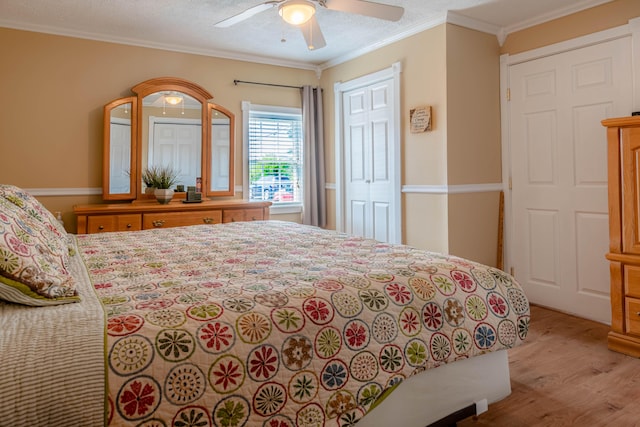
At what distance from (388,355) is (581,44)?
Result: 318 centimetres

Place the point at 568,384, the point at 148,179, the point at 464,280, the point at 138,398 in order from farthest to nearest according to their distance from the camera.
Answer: the point at 148,179
the point at 568,384
the point at 464,280
the point at 138,398

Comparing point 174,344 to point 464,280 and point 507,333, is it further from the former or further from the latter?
point 507,333

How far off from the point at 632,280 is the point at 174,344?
2.78 metres

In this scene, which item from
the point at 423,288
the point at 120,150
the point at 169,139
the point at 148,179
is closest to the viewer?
the point at 423,288

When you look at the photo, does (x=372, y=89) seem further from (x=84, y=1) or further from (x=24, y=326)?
(x=24, y=326)

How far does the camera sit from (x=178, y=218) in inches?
152

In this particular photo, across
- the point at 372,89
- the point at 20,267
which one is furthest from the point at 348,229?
the point at 20,267

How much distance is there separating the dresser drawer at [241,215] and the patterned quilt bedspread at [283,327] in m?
2.13

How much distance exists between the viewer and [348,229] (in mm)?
4859

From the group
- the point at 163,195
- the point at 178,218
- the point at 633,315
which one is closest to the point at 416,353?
the point at 633,315

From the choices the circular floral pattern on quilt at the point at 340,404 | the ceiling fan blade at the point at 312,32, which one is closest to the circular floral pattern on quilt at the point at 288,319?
the circular floral pattern on quilt at the point at 340,404

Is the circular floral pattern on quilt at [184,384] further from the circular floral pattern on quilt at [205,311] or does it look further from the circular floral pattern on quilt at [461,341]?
the circular floral pattern on quilt at [461,341]

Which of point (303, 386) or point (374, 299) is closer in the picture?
point (303, 386)

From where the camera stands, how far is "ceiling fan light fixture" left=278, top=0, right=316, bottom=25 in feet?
8.55
